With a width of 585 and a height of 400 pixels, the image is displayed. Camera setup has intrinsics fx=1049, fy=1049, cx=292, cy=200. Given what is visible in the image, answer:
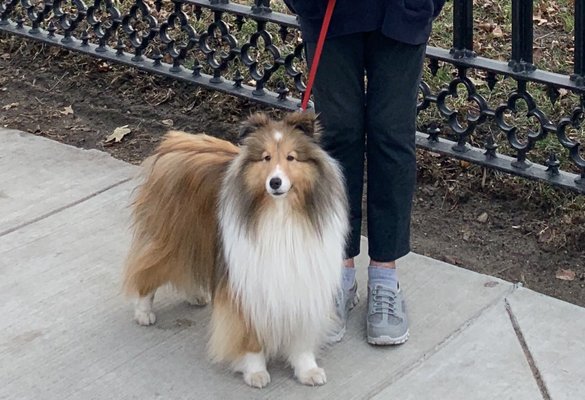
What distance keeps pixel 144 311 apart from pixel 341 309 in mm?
814

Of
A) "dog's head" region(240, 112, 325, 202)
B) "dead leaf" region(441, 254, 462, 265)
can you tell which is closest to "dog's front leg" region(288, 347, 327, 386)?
"dog's head" region(240, 112, 325, 202)

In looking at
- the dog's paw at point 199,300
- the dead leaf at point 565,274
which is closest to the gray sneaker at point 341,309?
the dog's paw at point 199,300

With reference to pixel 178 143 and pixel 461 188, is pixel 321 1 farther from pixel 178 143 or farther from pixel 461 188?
pixel 461 188

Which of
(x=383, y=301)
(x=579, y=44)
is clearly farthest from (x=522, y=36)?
(x=383, y=301)

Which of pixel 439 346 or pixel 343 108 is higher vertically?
pixel 343 108

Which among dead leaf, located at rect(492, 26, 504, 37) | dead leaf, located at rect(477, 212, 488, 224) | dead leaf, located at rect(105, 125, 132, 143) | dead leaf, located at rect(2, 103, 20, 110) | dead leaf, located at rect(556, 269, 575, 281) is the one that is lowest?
dead leaf, located at rect(556, 269, 575, 281)

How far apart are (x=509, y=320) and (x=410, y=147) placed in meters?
0.84

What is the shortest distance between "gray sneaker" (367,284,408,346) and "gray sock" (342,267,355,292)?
0.10 metres

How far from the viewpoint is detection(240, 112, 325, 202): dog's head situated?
3525 mm

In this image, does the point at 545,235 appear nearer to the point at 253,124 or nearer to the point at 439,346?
the point at 439,346

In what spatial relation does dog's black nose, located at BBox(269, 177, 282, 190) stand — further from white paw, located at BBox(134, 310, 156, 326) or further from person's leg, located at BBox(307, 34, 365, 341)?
white paw, located at BBox(134, 310, 156, 326)

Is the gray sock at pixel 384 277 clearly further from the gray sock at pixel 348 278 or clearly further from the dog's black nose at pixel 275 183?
the dog's black nose at pixel 275 183

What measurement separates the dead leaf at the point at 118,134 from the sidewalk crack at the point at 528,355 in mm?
2670

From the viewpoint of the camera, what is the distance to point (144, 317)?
4309mm
